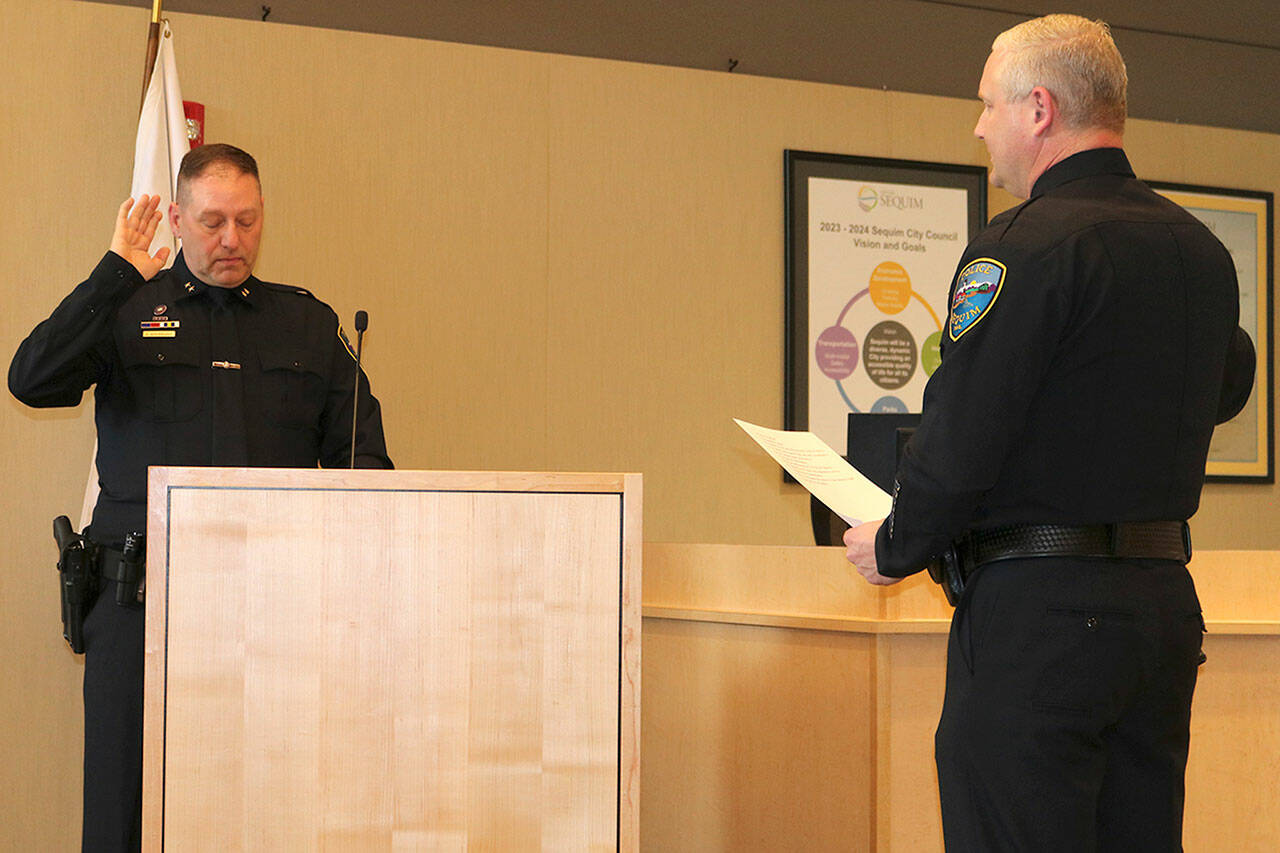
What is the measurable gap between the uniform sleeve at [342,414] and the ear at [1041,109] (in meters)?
1.49

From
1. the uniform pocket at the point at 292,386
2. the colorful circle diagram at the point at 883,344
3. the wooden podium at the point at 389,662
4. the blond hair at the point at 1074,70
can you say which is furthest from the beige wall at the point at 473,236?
the blond hair at the point at 1074,70

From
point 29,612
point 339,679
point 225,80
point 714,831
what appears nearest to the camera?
point 339,679

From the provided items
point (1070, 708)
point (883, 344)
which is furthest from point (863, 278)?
point (1070, 708)

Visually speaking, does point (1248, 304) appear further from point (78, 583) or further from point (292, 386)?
point (78, 583)

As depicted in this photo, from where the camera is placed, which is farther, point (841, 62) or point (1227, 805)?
point (841, 62)

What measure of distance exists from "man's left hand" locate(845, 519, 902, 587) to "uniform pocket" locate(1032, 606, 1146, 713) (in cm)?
28

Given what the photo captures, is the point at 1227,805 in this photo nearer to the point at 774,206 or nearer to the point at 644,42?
the point at 774,206

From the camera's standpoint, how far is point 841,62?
5246mm

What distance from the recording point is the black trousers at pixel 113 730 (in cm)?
232

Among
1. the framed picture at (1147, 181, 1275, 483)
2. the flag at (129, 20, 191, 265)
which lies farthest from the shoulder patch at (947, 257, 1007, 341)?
the framed picture at (1147, 181, 1275, 483)

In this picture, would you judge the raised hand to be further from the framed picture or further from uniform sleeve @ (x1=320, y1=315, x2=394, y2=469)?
the framed picture

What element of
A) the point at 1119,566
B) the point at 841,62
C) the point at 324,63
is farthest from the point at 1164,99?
the point at 1119,566

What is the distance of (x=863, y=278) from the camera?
3992mm

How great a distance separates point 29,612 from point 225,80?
1479 millimetres
